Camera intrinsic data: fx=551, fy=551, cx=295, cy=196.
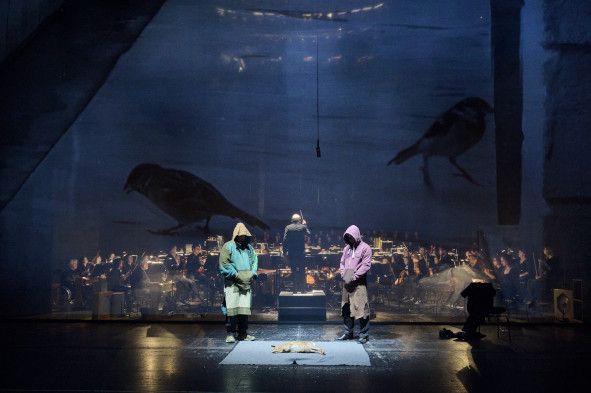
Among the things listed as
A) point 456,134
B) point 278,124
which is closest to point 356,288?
point 278,124

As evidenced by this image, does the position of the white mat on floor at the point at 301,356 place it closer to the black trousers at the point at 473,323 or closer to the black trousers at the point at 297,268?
the black trousers at the point at 473,323

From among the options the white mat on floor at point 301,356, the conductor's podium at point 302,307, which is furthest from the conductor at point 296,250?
the white mat on floor at point 301,356

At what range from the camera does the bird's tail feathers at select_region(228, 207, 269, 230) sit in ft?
34.8

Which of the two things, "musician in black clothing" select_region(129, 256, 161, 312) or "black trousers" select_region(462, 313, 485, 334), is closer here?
"black trousers" select_region(462, 313, 485, 334)

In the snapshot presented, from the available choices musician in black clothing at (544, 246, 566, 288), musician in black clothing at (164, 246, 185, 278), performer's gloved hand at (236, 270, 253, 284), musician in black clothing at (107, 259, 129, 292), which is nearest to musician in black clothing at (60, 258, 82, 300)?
musician in black clothing at (107, 259, 129, 292)

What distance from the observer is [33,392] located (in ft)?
14.9

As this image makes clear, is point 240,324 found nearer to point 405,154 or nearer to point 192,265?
point 192,265

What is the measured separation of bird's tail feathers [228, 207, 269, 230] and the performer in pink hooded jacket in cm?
341

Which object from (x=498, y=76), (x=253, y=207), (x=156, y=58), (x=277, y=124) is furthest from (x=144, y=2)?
(x=498, y=76)

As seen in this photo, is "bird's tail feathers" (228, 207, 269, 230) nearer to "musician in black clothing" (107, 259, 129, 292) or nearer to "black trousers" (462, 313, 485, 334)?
"musician in black clothing" (107, 259, 129, 292)

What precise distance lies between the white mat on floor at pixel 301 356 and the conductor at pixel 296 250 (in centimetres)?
259

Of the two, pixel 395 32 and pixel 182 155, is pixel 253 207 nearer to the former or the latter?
pixel 182 155

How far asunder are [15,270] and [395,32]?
27.3ft

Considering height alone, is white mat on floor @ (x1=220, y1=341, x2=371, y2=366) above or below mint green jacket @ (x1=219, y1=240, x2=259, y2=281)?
below
